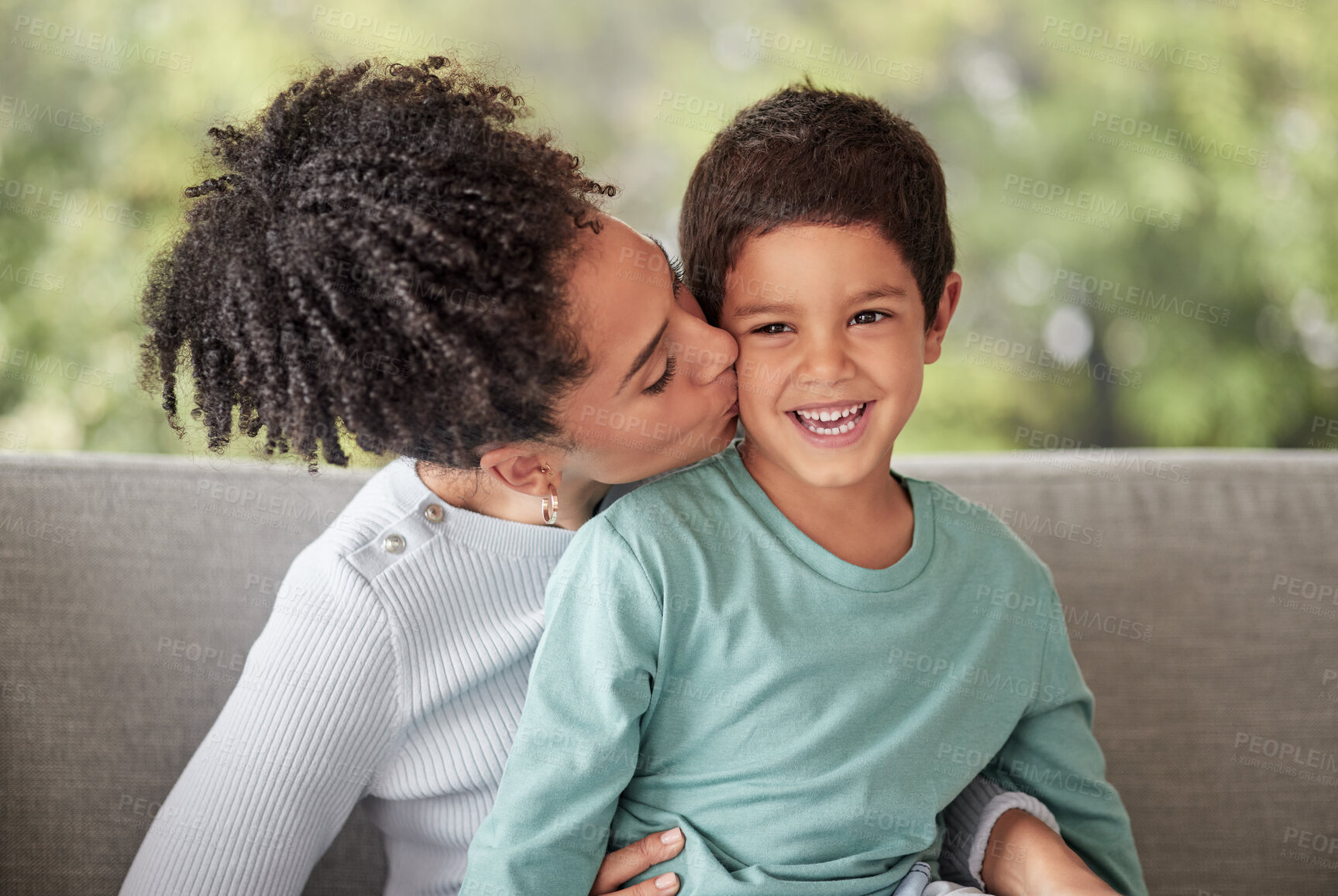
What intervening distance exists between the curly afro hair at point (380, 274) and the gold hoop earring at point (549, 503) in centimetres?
10

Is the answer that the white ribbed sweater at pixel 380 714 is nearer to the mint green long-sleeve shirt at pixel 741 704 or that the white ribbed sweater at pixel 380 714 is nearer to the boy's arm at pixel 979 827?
the boy's arm at pixel 979 827

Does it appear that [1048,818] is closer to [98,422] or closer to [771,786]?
[771,786]

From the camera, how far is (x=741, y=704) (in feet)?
3.77

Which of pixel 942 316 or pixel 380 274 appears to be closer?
pixel 380 274

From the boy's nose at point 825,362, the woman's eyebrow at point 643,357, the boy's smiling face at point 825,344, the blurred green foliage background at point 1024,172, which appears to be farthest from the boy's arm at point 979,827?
the blurred green foliage background at point 1024,172

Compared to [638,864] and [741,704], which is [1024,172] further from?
[638,864]

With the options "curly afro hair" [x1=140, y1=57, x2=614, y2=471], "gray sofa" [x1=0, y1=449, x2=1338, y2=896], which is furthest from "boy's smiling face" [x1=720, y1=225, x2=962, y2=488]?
"gray sofa" [x1=0, y1=449, x2=1338, y2=896]

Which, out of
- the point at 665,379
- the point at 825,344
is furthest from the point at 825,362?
the point at 665,379

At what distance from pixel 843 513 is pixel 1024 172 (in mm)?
2868

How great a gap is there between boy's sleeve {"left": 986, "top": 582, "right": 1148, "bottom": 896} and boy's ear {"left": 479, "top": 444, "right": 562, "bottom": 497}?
25.6 inches

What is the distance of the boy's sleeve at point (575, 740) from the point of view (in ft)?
3.52

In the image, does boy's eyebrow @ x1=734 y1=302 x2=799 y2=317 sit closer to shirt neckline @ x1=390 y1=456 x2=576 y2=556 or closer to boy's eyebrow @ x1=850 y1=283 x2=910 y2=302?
boy's eyebrow @ x1=850 y1=283 x2=910 y2=302

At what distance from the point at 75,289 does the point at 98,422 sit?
436 mm

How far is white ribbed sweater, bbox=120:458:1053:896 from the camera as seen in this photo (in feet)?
3.60
